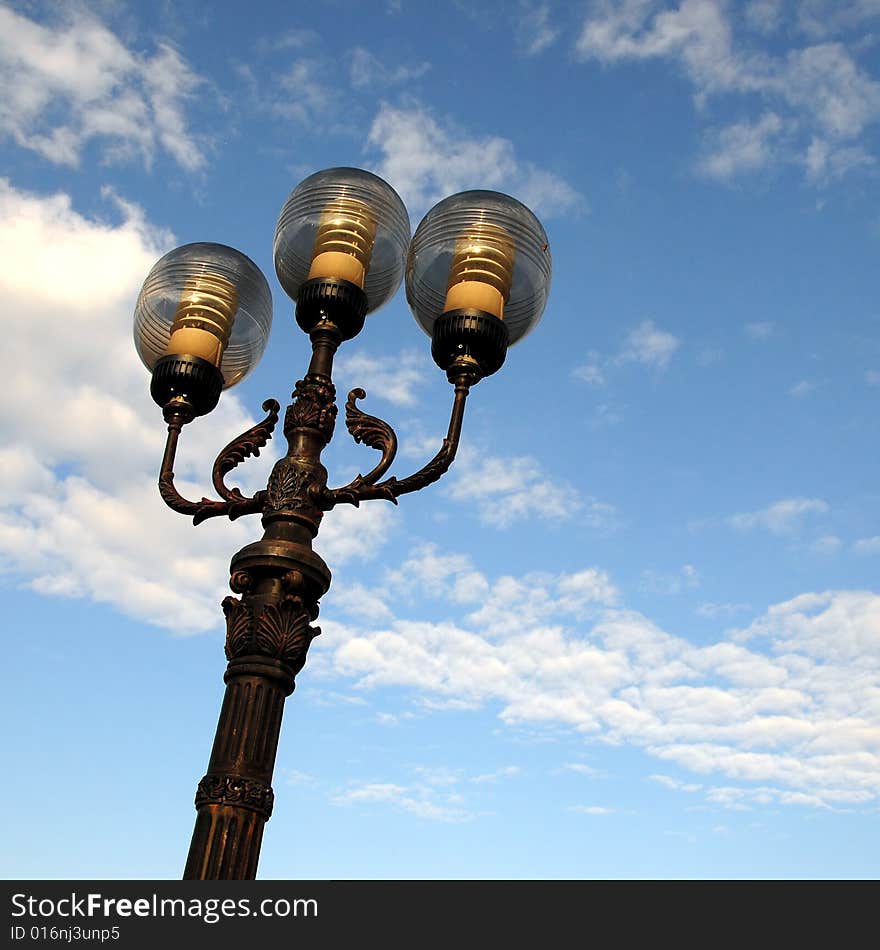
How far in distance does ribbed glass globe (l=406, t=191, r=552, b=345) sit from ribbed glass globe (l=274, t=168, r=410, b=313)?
17 cm

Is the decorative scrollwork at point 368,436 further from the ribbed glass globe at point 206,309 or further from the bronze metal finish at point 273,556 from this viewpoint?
the ribbed glass globe at point 206,309

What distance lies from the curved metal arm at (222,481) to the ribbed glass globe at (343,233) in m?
0.81

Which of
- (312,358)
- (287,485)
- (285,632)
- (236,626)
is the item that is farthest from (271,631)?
(312,358)

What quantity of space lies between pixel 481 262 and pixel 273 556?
1.83 meters

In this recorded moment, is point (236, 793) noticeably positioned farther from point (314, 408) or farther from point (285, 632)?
point (314, 408)

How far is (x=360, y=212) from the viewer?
4812 millimetres

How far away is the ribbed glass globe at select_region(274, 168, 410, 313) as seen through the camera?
474cm

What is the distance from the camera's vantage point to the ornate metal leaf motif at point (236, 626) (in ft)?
11.9

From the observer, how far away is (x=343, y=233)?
15.6 ft

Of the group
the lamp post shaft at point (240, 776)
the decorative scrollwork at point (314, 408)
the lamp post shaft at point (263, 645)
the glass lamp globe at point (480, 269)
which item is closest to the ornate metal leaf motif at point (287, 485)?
the lamp post shaft at point (263, 645)
